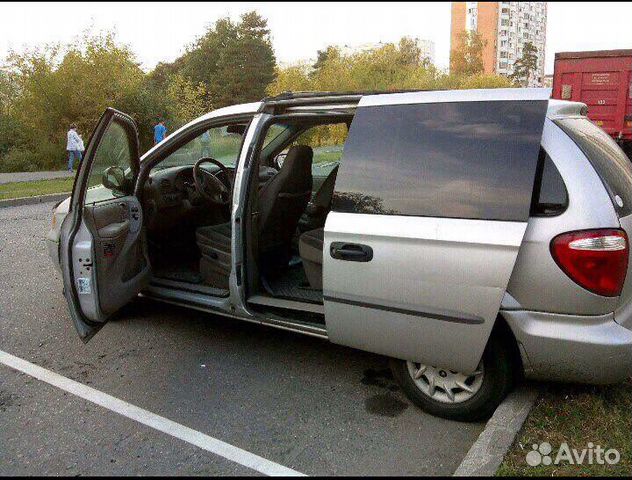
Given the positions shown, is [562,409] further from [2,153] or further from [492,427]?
[2,153]

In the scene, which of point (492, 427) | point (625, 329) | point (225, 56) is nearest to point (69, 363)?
point (492, 427)

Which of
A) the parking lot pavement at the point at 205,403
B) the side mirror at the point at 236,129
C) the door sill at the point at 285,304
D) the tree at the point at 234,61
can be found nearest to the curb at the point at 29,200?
the parking lot pavement at the point at 205,403

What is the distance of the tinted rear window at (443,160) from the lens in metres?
2.76

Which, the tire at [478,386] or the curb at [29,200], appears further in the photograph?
the curb at [29,200]

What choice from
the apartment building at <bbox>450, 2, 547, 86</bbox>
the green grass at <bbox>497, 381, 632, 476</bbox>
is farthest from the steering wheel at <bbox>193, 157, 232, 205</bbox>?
the apartment building at <bbox>450, 2, 547, 86</bbox>

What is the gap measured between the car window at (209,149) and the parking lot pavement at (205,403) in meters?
1.32

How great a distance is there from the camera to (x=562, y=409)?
304cm

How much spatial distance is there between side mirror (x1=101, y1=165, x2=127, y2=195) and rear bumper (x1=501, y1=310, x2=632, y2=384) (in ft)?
9.39

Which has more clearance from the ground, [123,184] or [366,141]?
Result: [366,141]

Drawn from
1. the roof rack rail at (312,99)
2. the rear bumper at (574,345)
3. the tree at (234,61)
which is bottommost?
the rear bumper at (574,345)

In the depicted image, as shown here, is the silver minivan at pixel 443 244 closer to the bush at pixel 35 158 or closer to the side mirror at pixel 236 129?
the side mirror at pixel 236 129

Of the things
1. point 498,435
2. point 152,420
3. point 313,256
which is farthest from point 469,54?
point 152,420

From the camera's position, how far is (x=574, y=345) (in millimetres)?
2705

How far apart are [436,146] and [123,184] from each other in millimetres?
2521
